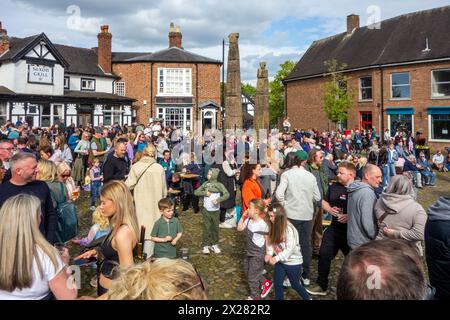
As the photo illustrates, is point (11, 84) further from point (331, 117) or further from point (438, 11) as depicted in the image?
point (438, 11)

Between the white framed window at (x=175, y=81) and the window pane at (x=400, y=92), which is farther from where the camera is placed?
the white framed window at (x=175, y=81)

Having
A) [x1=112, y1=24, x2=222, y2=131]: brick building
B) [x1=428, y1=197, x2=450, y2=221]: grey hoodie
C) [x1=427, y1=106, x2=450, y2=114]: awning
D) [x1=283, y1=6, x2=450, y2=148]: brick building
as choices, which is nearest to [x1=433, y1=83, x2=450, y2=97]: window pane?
[x1=283, y1=6, x2=450, y2=148]: brick building

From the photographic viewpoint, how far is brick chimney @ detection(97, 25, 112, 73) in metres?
35.0

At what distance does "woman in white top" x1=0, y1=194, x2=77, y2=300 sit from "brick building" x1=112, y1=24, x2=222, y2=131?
3281 centimetres

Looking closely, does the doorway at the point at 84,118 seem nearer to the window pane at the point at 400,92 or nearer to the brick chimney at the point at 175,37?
the brick chimney at the point at 175,37

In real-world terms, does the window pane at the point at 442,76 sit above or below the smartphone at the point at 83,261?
above

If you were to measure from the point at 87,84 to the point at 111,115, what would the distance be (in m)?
3.76

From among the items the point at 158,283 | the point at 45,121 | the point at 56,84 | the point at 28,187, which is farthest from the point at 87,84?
the point at 158,283

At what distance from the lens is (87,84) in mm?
33875

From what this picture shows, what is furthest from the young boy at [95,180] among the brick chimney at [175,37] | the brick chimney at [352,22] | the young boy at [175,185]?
the brick chimney at [352,22]

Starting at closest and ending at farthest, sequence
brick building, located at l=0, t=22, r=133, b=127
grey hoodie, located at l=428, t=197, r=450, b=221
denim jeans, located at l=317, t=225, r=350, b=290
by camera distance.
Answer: grey hoodie, located at l=428, t=197, r=450, b=221 < denim jeans, located at l=317, t=225, r=350, b=290 < brick building, located at l=0, t=22, r=133, b=127

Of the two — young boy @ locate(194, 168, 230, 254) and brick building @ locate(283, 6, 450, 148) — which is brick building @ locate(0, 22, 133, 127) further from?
young boy @ locate(194, 168, 230, 254)

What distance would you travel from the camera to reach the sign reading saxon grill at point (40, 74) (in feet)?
93.2

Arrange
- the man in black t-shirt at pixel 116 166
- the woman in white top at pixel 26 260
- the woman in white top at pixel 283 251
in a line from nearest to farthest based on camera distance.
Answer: the woman in white top at pixel 26 260, the woman in white top at pixel 283 251, the man in black t-shirt at pixel 116 166
